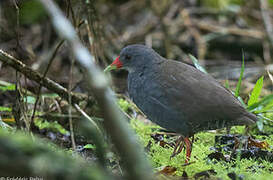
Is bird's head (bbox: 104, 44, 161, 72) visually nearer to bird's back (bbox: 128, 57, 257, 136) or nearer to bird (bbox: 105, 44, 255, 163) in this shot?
bird (bbox: 105, 44, 255, 163)

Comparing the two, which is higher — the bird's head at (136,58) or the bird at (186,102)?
the bird's head at (136,58)

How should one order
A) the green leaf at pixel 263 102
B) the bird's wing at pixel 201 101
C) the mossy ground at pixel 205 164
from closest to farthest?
the mossy ground at pixel 205 164
the bird's wing at pixel 201 101
the green leaf at pixel 263 102

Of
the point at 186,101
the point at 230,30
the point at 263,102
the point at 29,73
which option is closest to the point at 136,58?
the point at 186,101

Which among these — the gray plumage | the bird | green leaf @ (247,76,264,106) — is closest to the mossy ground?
the bird

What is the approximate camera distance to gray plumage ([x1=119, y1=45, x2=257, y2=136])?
2896 millimetres

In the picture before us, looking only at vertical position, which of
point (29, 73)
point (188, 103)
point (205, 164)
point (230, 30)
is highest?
point (230, 30)

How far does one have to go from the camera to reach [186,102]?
291 centimetres

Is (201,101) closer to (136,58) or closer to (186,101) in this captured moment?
(186,101)

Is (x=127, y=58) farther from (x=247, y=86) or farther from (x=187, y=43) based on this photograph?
(x=187, y=43)

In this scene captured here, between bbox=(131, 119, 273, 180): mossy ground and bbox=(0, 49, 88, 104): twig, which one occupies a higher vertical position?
bbox=(0, 49, 88, 104): twig

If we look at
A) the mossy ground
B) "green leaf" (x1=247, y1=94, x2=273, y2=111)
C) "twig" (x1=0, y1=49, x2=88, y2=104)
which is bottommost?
the mossy ground

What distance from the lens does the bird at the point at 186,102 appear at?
290 centimetres

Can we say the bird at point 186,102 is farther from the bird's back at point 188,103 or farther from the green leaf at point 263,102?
the green leaf at point 263,102

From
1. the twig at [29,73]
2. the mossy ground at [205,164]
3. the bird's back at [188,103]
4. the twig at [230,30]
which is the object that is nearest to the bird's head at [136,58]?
the bird's back at [188,103]
